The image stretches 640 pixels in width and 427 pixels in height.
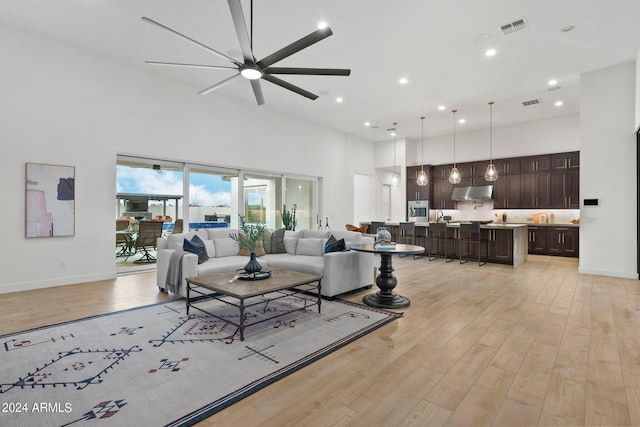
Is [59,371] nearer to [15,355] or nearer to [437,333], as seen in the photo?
[15,355]

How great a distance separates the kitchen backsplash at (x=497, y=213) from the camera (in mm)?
8500

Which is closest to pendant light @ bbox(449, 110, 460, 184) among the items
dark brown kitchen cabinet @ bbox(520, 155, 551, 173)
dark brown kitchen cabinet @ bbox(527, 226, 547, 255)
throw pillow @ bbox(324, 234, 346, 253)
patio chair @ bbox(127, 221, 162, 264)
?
dark brown kitchen cabinet @ bbox(520, 155, 551, 173)

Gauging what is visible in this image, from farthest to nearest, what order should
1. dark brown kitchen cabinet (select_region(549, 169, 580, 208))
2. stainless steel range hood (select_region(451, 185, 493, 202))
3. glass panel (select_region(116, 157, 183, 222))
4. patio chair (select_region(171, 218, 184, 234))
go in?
stainless steel range hood (select_region(451, 185, 493, 202)), dark brown kitchen cabinet (select_region(549, 169, 580, 208)), patio chair (select_region(171, 218, 184, 234)), glass panel (select_region(116, 157, 183, 222))

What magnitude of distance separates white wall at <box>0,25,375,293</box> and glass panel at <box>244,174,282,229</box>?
2.25ft

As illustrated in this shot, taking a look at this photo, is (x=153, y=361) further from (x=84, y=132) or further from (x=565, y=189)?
(x=565, y=189)

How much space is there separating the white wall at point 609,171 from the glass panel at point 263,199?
6.40 meters

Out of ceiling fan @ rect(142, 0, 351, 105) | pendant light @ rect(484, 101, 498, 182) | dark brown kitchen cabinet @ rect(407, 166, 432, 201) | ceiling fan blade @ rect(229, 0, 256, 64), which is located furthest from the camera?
dark brown kitchen cabinet @ rect(407, 166, 432, 201)

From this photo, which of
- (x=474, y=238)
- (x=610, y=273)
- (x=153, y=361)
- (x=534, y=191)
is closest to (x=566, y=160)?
(x=534, y=191)

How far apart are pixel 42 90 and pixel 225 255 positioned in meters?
3.60

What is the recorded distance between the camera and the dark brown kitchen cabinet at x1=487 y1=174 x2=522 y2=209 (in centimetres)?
896

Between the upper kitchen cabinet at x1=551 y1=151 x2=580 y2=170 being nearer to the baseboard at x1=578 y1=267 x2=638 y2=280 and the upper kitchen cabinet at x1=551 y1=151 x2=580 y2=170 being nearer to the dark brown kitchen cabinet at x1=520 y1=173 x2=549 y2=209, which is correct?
the dark brown kitchen cabinet at x1=520 y1=173 x2=549 y2=209

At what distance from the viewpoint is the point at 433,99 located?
6977mm

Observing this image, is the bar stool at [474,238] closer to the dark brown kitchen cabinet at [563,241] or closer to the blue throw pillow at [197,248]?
the dark brown kitchen cabinet at [563,241]

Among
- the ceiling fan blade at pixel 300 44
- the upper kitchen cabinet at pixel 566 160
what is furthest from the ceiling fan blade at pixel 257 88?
the upper kitchen cabinet at pixel 566 160
